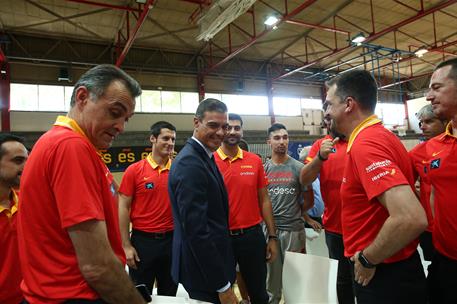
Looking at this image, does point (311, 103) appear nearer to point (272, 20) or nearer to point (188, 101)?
point (188, 101)

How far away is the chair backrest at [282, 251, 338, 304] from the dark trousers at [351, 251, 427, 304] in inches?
26.7

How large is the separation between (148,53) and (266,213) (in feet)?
31.5

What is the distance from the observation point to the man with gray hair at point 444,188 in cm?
151

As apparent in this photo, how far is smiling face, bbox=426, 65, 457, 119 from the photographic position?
155cm

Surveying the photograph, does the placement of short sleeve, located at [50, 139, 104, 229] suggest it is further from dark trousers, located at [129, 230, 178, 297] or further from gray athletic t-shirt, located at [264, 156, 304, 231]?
gray athletic t-shirt, located at [264, 156, 304, 231]

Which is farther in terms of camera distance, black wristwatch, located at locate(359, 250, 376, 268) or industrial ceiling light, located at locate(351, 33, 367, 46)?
industrial ceiling light, located at locate(351, 33, 367, 46)

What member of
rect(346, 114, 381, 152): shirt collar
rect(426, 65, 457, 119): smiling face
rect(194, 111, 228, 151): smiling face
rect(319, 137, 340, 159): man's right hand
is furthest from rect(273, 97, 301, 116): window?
rect(346, 114, 381, 152): shirt collar

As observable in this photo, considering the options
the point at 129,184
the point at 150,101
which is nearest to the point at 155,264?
the point at 129,184

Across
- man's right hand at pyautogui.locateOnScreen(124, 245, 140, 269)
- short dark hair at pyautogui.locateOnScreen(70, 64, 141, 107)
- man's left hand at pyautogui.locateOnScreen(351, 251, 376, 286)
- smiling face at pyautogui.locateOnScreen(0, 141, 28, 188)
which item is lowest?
man's right hand at pyautogui.locateOnScreen(124, 245, 140, 269)

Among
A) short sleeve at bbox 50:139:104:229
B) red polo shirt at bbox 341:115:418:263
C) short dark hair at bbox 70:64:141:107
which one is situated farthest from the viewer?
red polo shirt at bbox 341:115:418:263

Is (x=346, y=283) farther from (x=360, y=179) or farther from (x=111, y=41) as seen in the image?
(x=111, y=41)

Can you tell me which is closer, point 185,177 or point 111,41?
point 185,177

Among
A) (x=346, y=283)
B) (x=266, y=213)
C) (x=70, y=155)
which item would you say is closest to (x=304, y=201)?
(x=266, y=213)

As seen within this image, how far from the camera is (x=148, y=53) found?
1092 centimetres
